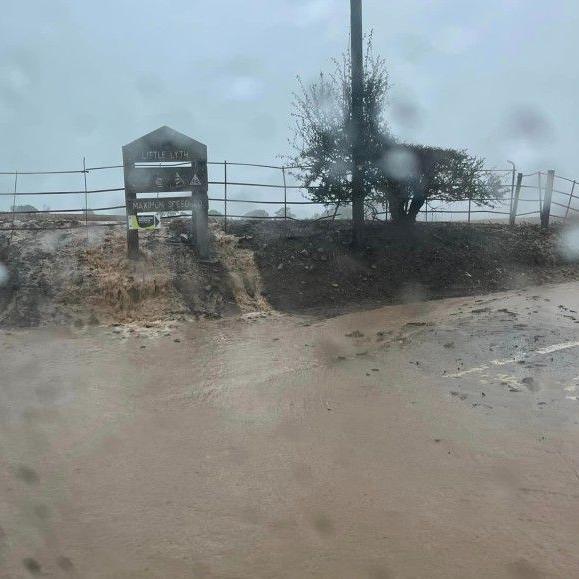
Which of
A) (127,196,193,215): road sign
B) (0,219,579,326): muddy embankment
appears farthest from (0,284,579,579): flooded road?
(127,196,193,215): road sign

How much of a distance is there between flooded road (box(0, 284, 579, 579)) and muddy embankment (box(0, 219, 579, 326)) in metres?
1.36

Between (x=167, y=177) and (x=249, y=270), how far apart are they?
2358 mm

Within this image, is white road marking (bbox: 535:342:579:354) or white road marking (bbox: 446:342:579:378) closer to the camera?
white road marking (bbox: 446:342:579:378)

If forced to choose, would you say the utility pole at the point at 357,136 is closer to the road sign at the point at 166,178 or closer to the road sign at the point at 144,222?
the road sign at the point at 166,178

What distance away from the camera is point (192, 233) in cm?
1215

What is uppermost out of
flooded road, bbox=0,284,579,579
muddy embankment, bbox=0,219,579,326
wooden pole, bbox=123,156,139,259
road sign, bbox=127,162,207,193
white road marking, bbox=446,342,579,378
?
road sign, bbox=127,162,207,193

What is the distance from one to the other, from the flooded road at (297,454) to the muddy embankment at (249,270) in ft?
4.45

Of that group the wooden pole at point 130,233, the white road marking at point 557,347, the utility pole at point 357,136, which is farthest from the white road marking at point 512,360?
the wooden pole at point 130,233

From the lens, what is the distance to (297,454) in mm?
5191

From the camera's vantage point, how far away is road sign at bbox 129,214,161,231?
36.6 ft

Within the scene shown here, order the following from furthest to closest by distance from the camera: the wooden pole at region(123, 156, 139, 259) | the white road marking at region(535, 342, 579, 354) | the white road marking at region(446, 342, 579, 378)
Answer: the wooden pole at region(123, 156, 139, 259) → the white road marking at region(535, 342, 579, 354) → the white road marking at region(446, 342, 579, 378)

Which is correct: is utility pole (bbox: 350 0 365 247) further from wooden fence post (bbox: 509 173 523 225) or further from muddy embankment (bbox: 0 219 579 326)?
wooden fence post (bbox: 509 173 523 225)

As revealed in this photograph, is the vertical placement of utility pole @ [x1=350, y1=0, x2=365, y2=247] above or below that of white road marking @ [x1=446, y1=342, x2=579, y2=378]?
above

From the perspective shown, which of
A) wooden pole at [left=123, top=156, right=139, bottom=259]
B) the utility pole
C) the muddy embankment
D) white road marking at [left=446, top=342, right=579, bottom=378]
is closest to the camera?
white road marking at [left=446, top=342, right=579, bottom=378]
